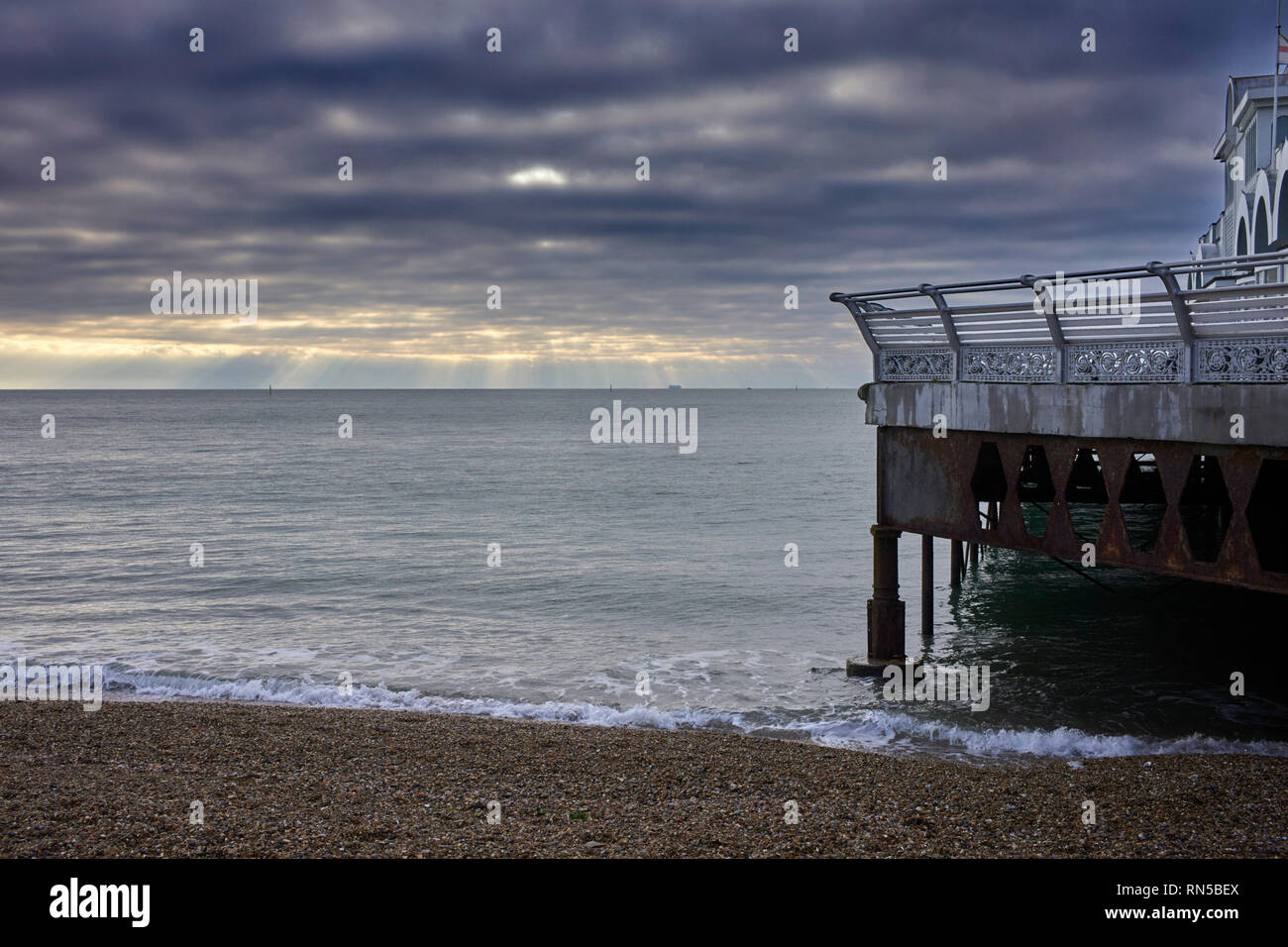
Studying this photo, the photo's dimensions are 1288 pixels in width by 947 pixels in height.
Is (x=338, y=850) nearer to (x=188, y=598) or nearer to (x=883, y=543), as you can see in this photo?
(x=883, y=543)

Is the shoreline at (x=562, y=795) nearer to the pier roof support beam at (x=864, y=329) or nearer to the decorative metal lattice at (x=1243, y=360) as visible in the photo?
the decorative metal lattice at (x=1243, y=360)

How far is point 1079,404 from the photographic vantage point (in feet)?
40.4

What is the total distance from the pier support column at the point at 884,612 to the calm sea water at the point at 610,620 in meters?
0.53

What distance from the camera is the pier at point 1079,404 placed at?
1066cm

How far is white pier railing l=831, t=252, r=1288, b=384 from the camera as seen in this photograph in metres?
10.5

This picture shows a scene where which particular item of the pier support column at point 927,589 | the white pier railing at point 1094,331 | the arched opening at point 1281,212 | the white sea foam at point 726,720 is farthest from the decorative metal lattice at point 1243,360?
the arched opening at point 1281,212

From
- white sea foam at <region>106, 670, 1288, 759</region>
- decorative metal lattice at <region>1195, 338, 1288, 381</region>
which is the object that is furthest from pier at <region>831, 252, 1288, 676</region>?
white sea foam at <region>106, 670, 1288, 759</region>

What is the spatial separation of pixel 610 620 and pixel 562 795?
12.8m

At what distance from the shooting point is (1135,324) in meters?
→ 11.6

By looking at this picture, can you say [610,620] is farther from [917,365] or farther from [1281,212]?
[1281,212]

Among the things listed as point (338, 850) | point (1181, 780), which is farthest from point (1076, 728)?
point (338, 850)

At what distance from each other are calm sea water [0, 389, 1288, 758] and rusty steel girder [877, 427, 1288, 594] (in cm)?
288

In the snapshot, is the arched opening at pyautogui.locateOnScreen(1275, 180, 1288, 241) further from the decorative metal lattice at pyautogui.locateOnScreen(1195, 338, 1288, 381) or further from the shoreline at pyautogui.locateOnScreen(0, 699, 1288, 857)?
the decorative metal lattice at pyautogui.locateOnScreen(1195, 338, 1288, 381)

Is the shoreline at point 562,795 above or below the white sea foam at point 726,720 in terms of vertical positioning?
above
